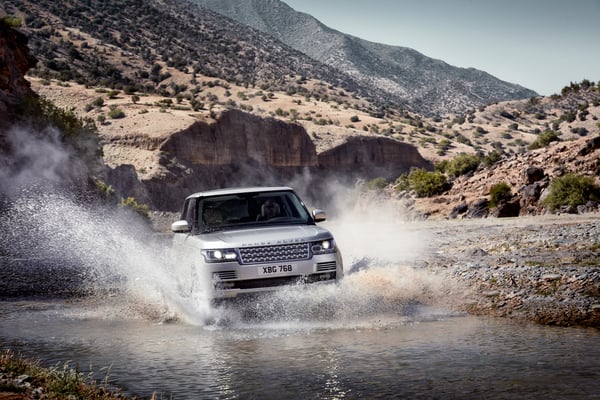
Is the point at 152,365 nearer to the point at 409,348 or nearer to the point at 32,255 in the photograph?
the point at 409,348

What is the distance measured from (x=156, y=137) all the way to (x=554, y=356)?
56.2 metres

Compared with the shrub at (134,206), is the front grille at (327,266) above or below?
below

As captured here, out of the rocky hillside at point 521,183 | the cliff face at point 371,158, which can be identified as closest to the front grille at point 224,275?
the rocky hillside at point 521,183

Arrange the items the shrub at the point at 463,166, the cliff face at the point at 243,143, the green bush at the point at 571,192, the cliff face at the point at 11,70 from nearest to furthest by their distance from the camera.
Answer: the green bush at the point at 571,192 → the cliff face at the point at 11,70 → the shrub at the point at 463,166 → the cliff face at the point at 243,143

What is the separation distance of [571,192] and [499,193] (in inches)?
151

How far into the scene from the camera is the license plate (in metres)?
10.2

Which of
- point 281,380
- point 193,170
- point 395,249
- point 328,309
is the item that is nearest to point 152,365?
point 281,380

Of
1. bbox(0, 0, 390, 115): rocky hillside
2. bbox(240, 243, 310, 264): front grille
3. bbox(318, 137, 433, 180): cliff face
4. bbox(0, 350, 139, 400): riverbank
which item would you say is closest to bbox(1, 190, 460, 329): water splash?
bbox(240, 243, 310, 264): front grille

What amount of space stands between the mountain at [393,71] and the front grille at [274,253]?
128897mm

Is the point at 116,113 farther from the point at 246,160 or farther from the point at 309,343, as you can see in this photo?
the point at 309,343

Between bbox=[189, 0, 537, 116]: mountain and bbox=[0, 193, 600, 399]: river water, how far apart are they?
416 ft

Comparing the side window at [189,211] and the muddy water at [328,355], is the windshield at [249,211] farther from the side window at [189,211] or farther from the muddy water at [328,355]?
the muddy water at [328,355]

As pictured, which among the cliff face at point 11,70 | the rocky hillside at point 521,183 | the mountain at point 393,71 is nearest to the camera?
the rocky hillside at point 521,183

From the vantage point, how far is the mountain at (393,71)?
155 meters
